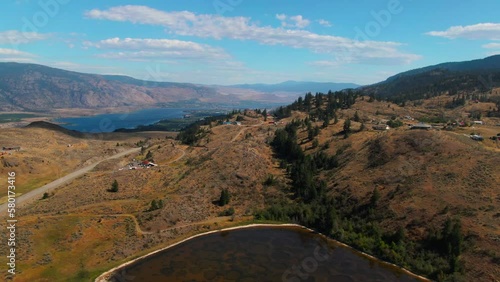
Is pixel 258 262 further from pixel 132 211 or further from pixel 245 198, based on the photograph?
pixel 132 211

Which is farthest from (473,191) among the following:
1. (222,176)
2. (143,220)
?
(143,220)

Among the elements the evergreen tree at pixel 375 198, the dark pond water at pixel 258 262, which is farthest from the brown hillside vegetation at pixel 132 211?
the evergreen tree at pixel 375 198

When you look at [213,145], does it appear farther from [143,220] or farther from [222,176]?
[143,220]

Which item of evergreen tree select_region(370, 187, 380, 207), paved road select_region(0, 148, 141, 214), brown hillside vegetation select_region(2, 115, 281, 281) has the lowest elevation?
paved road select_region(0, 148, 141, 214)

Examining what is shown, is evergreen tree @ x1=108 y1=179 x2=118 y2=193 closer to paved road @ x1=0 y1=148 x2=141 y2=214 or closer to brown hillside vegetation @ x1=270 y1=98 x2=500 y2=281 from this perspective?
paved road @ x1=0 y1=148 x2=141 y2=214

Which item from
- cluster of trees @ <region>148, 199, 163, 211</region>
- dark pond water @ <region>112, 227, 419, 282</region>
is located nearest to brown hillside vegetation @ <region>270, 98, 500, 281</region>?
dark pond water @ <region>112, 227, 419, 282</region>
